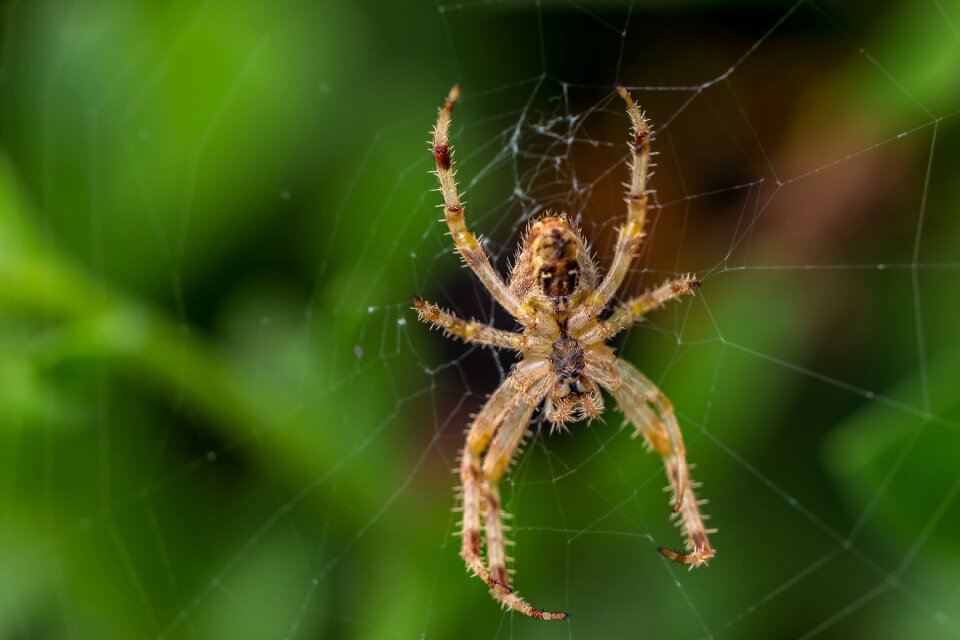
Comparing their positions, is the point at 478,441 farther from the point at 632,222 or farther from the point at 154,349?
the point at 154,349

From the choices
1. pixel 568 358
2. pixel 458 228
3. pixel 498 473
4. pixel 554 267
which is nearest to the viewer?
pixel 554 267

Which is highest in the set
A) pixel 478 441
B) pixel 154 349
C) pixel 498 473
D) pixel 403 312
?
pixel 403 312

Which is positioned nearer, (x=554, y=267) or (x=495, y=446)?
(x=554, y=267)

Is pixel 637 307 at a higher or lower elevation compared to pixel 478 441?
higher

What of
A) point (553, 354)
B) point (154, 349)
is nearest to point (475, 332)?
point (553, 354)

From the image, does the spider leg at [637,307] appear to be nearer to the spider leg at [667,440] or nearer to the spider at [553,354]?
the spider at [553,354]

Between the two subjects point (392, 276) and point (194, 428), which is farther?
point (392, 276)

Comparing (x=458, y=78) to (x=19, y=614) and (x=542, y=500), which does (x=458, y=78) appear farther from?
(x=19, y=614)

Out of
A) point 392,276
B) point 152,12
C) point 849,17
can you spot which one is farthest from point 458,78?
point 849,17
